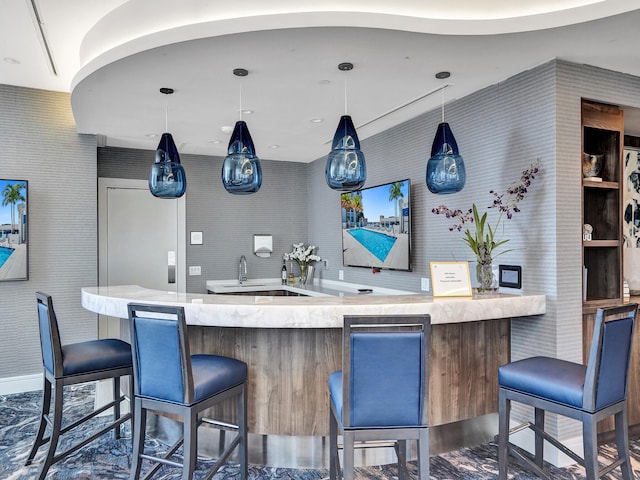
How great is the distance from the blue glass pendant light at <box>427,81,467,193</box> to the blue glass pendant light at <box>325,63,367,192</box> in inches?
20.7

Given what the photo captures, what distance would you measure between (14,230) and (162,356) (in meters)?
2.87

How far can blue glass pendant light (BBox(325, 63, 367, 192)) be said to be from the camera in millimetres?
2654

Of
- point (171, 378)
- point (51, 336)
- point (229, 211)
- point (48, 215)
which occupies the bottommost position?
point (171, 378)

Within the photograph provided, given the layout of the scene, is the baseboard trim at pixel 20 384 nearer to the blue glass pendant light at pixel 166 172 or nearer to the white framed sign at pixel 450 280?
the blue glass pendant light at pixel 166 172

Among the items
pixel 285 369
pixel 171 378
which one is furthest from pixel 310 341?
pixel 171 378

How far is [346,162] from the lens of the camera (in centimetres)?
265

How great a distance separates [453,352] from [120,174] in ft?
14.0

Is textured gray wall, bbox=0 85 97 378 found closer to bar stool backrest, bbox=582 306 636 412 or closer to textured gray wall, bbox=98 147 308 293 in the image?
textured gray wall, bbox=98 147 308 293

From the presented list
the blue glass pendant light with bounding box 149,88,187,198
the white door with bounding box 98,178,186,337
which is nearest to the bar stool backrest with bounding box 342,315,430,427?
the blue glass pendant light with bounding box 149,88,187,198

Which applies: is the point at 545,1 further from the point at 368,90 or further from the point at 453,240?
the point at 453,240

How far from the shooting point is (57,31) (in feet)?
A: 10.2

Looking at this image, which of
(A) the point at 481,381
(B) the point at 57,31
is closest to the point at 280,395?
(A) the point at 481,381

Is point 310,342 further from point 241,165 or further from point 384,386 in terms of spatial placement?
point 241,165

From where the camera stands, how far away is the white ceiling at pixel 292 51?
7.68 feet
